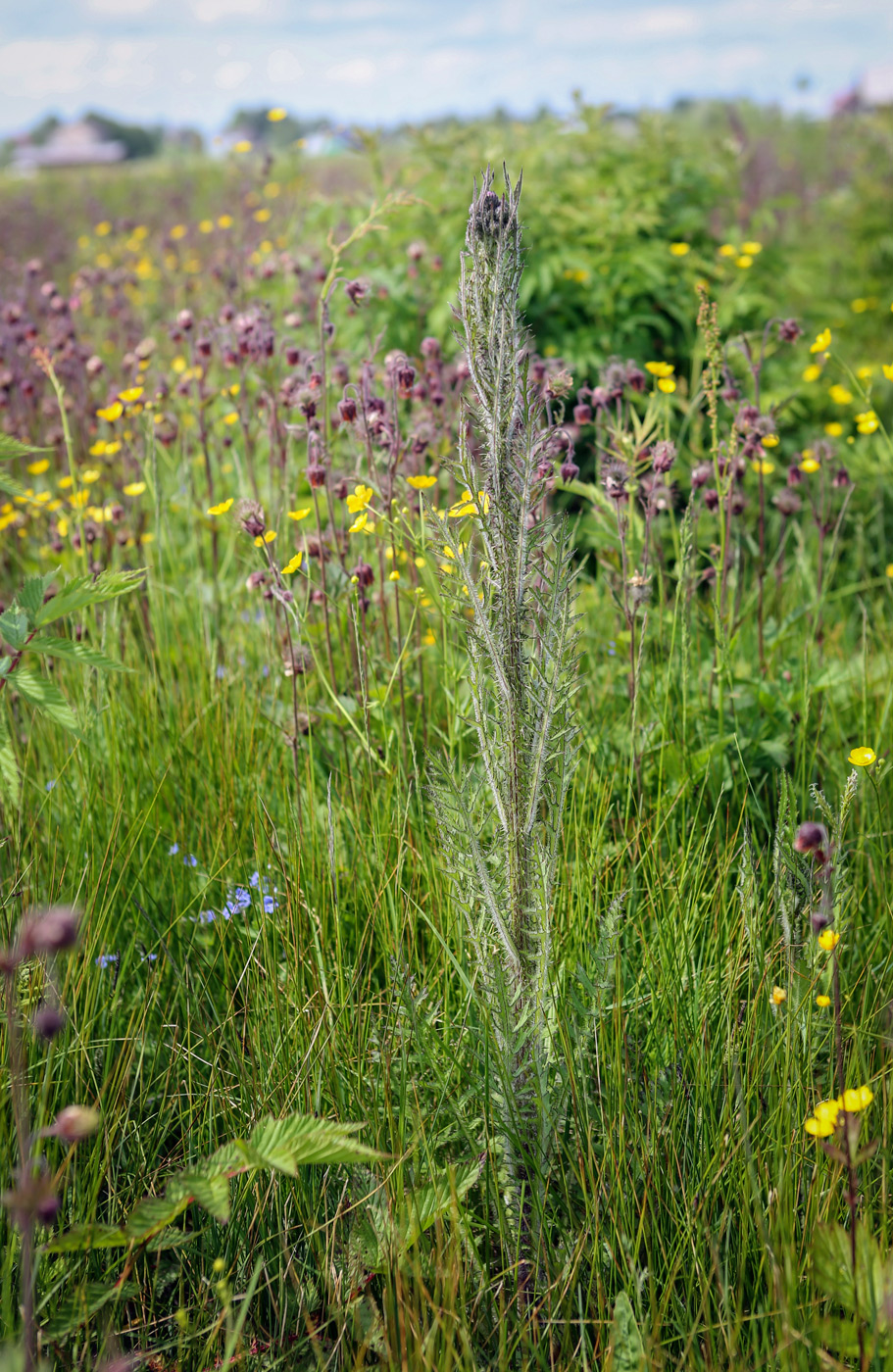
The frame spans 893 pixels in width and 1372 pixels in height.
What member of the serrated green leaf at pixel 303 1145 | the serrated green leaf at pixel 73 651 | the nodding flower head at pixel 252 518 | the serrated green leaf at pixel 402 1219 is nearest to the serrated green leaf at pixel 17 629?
the serrated green leaf at pixel 73 651

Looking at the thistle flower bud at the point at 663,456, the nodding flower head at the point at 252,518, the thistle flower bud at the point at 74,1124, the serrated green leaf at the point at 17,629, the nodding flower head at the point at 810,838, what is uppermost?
the thistle flower bud at the point at 663,456

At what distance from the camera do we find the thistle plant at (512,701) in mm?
1377

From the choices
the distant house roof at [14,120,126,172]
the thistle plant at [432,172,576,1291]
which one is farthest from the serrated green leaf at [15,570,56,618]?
the distant house roof at [14,120,126,172]

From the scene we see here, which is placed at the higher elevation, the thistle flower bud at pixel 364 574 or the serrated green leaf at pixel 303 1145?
the thistle flower bud at pixel 364 574

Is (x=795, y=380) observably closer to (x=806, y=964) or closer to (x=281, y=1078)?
(x=806, y=964)

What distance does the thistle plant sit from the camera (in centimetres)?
138

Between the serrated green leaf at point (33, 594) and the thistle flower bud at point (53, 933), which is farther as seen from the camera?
the serrated green leaf at point (33, 594)

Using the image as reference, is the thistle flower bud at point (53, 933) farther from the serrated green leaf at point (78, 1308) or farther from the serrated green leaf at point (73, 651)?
the serrated green leaf at point (73, 651)

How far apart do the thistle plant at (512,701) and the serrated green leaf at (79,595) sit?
513 millimetres

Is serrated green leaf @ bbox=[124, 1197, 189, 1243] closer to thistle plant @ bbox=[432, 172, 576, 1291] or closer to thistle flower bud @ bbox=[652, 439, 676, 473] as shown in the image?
thistle plant @ bbox=[432, 172, 576, 1291]

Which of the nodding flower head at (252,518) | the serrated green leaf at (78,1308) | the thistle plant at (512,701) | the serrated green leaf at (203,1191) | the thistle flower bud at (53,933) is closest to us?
Result: the thistle flower bud at (53,933)

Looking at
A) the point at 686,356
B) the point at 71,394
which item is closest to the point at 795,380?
the point at 686,356

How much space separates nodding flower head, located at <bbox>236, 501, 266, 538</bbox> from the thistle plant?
26.5 inches

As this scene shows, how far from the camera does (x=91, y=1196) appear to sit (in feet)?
4.93
